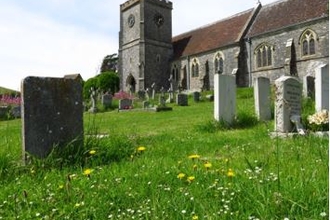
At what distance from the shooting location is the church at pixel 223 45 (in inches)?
1148

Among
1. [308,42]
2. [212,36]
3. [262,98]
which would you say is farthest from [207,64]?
[262,98]

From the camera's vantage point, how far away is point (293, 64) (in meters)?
29.9

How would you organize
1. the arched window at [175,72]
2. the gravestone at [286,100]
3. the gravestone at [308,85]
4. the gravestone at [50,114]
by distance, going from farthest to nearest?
the arched window at [175,72] < the gravestone at [308,85] < the gravestone at [286,100] < the gravestone at [50,114]

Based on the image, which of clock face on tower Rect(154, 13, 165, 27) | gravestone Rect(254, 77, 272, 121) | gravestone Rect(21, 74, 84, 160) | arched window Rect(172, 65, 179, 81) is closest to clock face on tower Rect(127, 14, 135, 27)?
clock face on tower Rect(154, 13, 165, 27)

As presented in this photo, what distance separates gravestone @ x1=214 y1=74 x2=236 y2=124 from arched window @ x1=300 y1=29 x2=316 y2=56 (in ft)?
70.7

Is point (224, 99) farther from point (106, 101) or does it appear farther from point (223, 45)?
point (223, 45)

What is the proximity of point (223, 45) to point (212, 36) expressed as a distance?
366 centimetres

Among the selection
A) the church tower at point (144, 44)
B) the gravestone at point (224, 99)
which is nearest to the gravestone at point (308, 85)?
the gravestone at point (224, 99)

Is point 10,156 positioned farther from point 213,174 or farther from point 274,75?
point 274,75

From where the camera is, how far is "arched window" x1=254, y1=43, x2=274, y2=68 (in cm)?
3188

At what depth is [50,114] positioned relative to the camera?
4.62 m

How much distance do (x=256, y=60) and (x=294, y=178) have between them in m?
31.1

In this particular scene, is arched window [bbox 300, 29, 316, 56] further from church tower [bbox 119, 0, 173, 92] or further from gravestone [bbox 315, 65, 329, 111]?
gravestone [bbox 315, 65, 329, 111]

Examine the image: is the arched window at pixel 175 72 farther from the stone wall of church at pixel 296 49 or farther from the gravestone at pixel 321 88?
the gravestone at pixel 321 88
